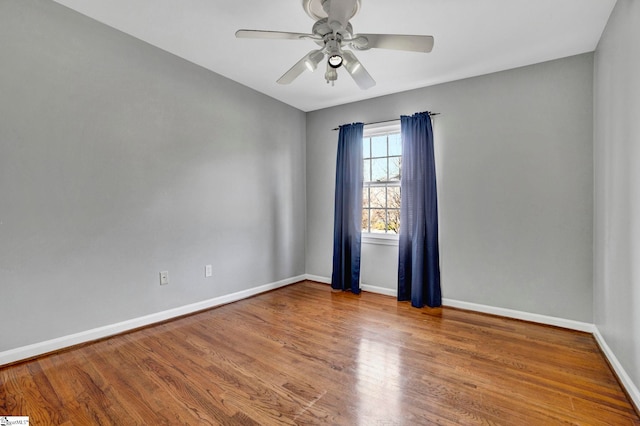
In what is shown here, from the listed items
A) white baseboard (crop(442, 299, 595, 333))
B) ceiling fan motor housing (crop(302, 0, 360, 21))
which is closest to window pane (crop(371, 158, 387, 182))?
white baseboard (crop(442, 299, 595, 333))

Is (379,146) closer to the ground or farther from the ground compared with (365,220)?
farther from the ground

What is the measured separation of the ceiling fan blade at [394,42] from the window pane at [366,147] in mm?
2126

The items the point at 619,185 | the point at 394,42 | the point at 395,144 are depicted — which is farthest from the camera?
the point at 395,144

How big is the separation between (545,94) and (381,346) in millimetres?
2775

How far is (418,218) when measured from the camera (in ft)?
11.2

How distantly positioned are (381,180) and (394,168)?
224mm

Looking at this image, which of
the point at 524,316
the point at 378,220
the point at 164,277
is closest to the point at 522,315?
the point at 524,316

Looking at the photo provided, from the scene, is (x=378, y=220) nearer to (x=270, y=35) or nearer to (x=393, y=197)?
(x=393, y=197)

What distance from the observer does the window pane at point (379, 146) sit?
12.9ft

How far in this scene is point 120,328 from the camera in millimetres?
2535

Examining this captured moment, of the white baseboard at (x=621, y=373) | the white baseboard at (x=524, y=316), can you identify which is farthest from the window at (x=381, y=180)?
the white baseboard at (x=621, y=373)

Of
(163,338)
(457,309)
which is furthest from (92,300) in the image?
(457,309)

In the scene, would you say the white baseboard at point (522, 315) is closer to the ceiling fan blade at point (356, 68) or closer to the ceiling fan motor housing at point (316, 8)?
the ceiling fan blade at point (356, 68)

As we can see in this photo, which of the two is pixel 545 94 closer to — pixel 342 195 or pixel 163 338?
pixel 342 195
